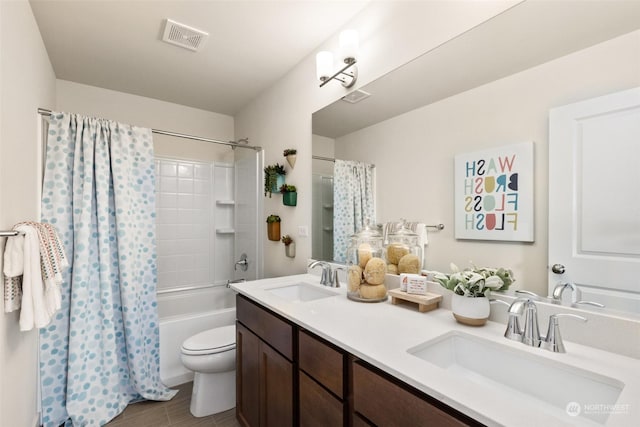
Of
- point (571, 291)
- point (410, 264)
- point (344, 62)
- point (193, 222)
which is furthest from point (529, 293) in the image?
point (193, 222)

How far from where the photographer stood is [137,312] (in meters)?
2.09

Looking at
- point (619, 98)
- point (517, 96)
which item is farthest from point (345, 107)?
point (619, 98)

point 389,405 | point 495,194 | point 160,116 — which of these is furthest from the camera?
point 160,116

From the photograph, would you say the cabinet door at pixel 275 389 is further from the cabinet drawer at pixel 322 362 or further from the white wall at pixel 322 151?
the white wall at pixel 322 151

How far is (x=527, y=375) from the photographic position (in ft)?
2.71

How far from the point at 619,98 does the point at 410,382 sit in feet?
3.22

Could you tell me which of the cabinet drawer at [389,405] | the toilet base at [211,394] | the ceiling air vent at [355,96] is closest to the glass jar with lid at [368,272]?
the cabinet drawer at [389,405]

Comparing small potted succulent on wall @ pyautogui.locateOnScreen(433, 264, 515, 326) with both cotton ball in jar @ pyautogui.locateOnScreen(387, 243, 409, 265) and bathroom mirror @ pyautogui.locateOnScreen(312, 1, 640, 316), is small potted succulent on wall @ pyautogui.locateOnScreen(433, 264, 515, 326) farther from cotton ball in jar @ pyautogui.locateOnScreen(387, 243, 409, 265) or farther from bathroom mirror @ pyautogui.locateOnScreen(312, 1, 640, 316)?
cotton ball in jar @ pyautogui.locateOnScreen(387, 243, 409, 265)

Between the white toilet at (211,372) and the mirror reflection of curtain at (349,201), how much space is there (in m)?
0.97

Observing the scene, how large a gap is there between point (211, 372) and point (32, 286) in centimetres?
109

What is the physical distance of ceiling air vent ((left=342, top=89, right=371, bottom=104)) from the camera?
1696 mm

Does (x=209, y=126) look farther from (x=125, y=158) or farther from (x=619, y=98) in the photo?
(x=619, y=98)

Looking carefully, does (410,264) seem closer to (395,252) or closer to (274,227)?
(395,252)

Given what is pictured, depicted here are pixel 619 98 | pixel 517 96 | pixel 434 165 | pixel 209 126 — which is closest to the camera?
pixel 619 98
